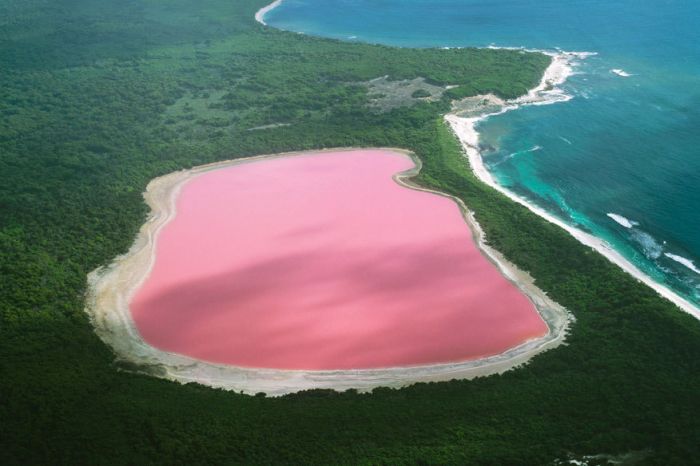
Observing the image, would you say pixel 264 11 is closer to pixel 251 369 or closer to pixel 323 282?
pixel 323 282

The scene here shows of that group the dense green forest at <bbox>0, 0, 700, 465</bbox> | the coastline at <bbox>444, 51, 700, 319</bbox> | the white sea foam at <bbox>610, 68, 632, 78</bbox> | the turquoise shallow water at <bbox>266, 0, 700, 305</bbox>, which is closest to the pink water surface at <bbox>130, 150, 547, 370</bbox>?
the dense green forest at <bbox>0, 0, 700, 465</bbox>

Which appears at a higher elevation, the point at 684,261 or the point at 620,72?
the point at 620,72

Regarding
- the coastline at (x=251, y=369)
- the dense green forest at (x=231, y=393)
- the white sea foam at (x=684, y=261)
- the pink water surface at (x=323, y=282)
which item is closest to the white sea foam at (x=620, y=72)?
the dense green forest at (x=231, y=393)

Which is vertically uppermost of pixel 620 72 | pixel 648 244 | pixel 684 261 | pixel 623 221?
pixel 620 72

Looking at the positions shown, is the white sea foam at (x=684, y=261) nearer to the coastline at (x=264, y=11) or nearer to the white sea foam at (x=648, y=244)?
the white sea foam at (x=648, y=244)

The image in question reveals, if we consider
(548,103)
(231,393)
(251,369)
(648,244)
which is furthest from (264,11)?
(231,393)

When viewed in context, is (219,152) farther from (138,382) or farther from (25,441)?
(25,441)

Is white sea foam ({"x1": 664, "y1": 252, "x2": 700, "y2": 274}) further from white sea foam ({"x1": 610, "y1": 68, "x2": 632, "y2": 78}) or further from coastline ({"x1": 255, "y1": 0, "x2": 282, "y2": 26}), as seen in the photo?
coastline ({"x1": 255, "y1": 0, "x2": 282, "y2": 26})
